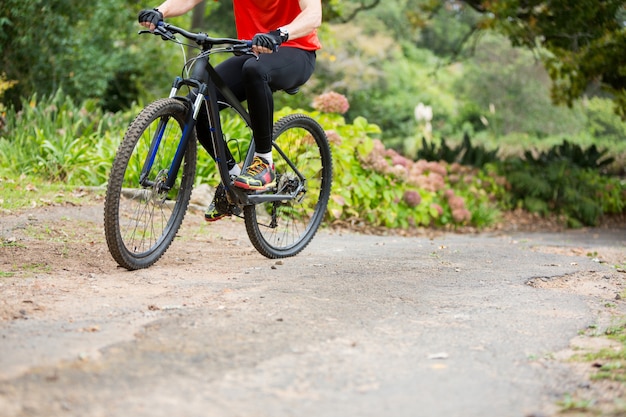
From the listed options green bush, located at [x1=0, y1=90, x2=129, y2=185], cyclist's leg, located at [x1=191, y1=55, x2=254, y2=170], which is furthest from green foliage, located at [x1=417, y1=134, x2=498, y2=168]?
cyclist's leg, located at [x1=191, y1=55, x2=254, y2=170]

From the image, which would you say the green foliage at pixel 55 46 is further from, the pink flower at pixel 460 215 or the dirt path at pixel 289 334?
the dirt path at pixel 289 334

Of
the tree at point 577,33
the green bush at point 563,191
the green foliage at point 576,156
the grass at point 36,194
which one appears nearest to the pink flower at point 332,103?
the grass at point 36,194

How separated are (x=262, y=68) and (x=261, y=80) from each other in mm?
67

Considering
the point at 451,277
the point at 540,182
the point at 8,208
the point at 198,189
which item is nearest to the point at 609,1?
the point at 540,182

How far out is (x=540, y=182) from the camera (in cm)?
1153

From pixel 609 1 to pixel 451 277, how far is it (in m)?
6.95

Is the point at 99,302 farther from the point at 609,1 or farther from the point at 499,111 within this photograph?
the point at 499,111

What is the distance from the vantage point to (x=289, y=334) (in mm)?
3014

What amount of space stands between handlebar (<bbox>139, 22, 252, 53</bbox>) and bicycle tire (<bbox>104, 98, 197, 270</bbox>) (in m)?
0.34

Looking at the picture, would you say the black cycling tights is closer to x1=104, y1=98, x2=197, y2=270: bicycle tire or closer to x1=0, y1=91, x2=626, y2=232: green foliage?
x1=104, y1=98, x2=197, y2=270: bicycle tire

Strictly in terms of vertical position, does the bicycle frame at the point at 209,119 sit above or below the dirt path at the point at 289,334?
above

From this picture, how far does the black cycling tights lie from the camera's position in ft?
14.6

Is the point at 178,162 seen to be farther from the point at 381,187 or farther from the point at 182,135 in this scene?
the point at 381,187

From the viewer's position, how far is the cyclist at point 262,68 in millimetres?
4441
